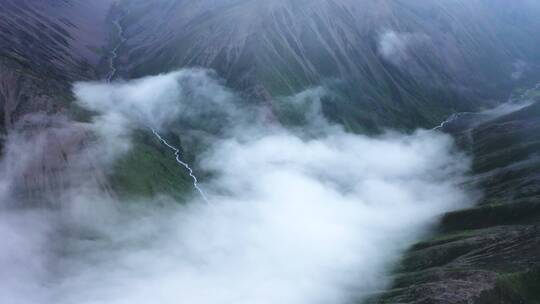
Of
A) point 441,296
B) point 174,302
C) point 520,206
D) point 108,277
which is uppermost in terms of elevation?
point 520,206

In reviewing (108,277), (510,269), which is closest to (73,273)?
(108,277)

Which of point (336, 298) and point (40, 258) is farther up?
point (40, 258)

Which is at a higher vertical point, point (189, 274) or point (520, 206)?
point (520, 206)

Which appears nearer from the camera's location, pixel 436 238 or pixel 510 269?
pixel 510 269

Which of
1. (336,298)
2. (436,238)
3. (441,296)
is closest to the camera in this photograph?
(441,296)

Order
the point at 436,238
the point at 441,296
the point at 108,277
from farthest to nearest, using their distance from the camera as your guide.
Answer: the point at 436,238 → the point at 108,277 → the point at 441,296

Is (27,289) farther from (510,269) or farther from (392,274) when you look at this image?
(510,269)

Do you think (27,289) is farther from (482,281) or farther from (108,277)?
(482,281)

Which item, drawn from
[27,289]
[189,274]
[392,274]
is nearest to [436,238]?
[392,274]

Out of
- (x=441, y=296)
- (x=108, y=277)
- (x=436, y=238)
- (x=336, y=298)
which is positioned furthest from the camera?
(x=436, y=238)
